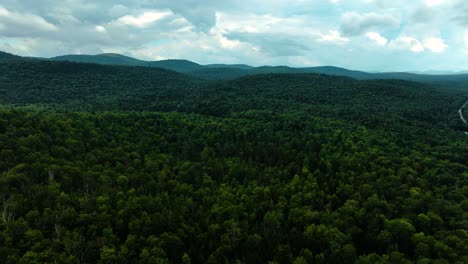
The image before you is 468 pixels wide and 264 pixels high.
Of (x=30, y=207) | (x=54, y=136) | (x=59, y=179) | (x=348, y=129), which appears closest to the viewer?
(x=30, y=207)

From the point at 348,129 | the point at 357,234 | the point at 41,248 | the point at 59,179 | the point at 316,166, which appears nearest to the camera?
the point at 41,248

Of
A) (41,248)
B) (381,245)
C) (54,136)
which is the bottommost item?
(381,245)

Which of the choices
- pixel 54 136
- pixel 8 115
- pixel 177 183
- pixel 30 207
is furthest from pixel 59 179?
pixel 8 115

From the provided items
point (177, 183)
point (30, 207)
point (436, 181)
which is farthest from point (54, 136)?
point (436, 181)

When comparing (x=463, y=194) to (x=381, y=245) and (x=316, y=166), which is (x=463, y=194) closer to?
(x=381, y=245)

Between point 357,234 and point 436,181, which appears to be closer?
point 357,234

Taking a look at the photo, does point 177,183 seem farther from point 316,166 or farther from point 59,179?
point 316,166

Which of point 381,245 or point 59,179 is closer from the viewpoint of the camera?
point 381,245

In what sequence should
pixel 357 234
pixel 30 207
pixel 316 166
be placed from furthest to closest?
pixel 316 166 → pixel 357 234 → pixel 30 207

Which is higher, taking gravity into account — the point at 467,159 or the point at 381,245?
the point at 467,159
